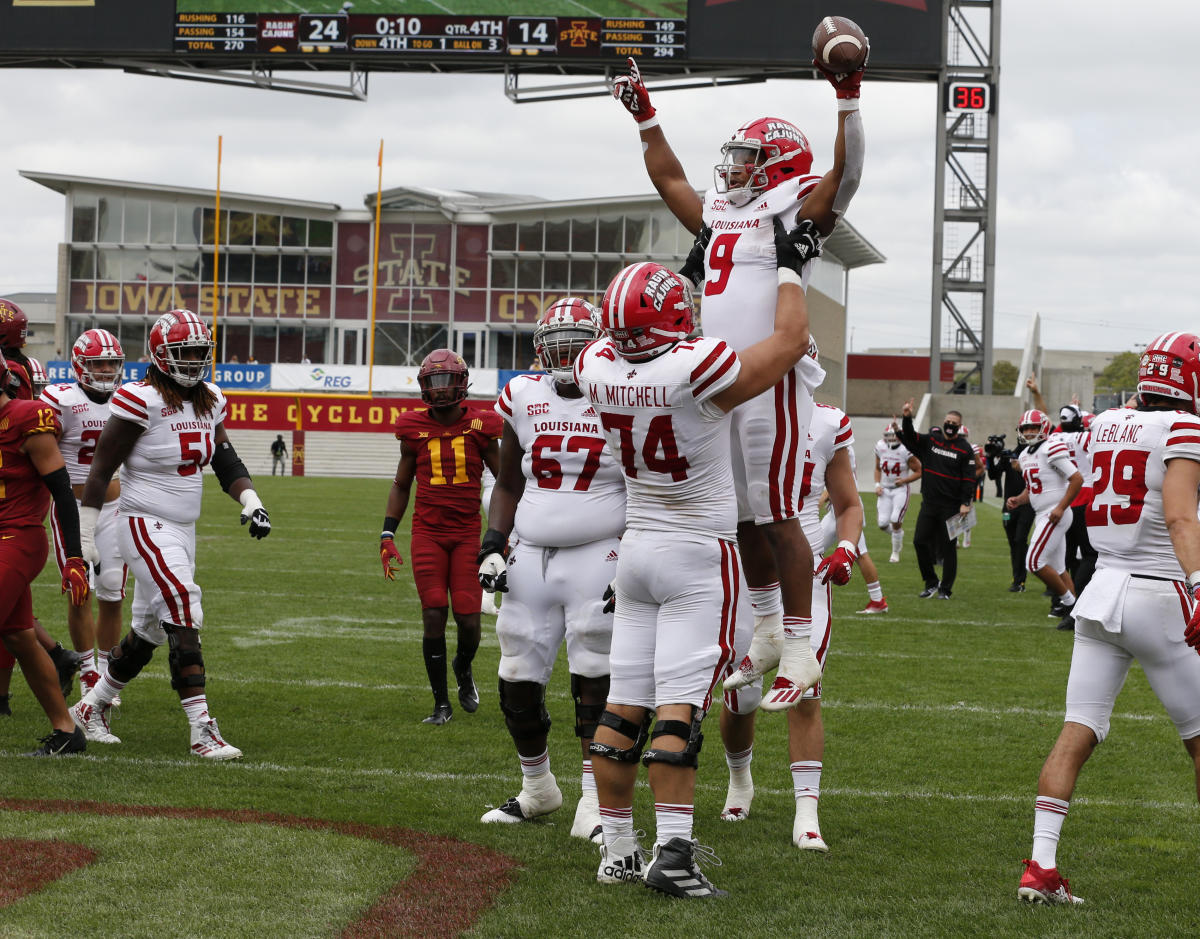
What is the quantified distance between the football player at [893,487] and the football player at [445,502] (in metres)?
11.4

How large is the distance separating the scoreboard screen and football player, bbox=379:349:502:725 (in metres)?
25.4

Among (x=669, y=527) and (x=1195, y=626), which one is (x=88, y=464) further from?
(x=1195, y=626)

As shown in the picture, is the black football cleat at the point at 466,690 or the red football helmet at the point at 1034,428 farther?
the red football helmet at the point at 1034,428

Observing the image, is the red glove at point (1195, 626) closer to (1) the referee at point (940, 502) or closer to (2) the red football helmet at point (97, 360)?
(2) the red football helmet at point (97, 360)

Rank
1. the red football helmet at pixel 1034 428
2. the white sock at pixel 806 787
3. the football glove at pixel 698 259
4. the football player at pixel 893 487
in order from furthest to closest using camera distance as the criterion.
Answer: the football player at pixel 893 487 → the red football helmet at pixel 1034 428 → the white sock at pixel 806 787 → the football glove at pixel 698 259

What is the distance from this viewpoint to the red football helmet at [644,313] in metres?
4.66

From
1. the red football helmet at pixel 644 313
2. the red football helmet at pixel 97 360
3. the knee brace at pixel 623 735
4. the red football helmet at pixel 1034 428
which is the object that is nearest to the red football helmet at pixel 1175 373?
the red football helmet at pixel 644 313

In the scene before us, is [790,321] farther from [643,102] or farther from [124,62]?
[124,62]

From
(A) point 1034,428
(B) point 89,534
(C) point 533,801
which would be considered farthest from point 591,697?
(A) point 1034,428

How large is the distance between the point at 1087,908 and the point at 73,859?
11.9 feet

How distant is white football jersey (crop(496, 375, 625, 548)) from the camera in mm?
5668

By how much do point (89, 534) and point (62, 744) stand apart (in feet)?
3.90

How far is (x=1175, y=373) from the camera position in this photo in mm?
4910

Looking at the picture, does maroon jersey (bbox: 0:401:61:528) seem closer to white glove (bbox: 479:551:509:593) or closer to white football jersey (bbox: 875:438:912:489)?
white glove (bbox: 479:551:509:593)
